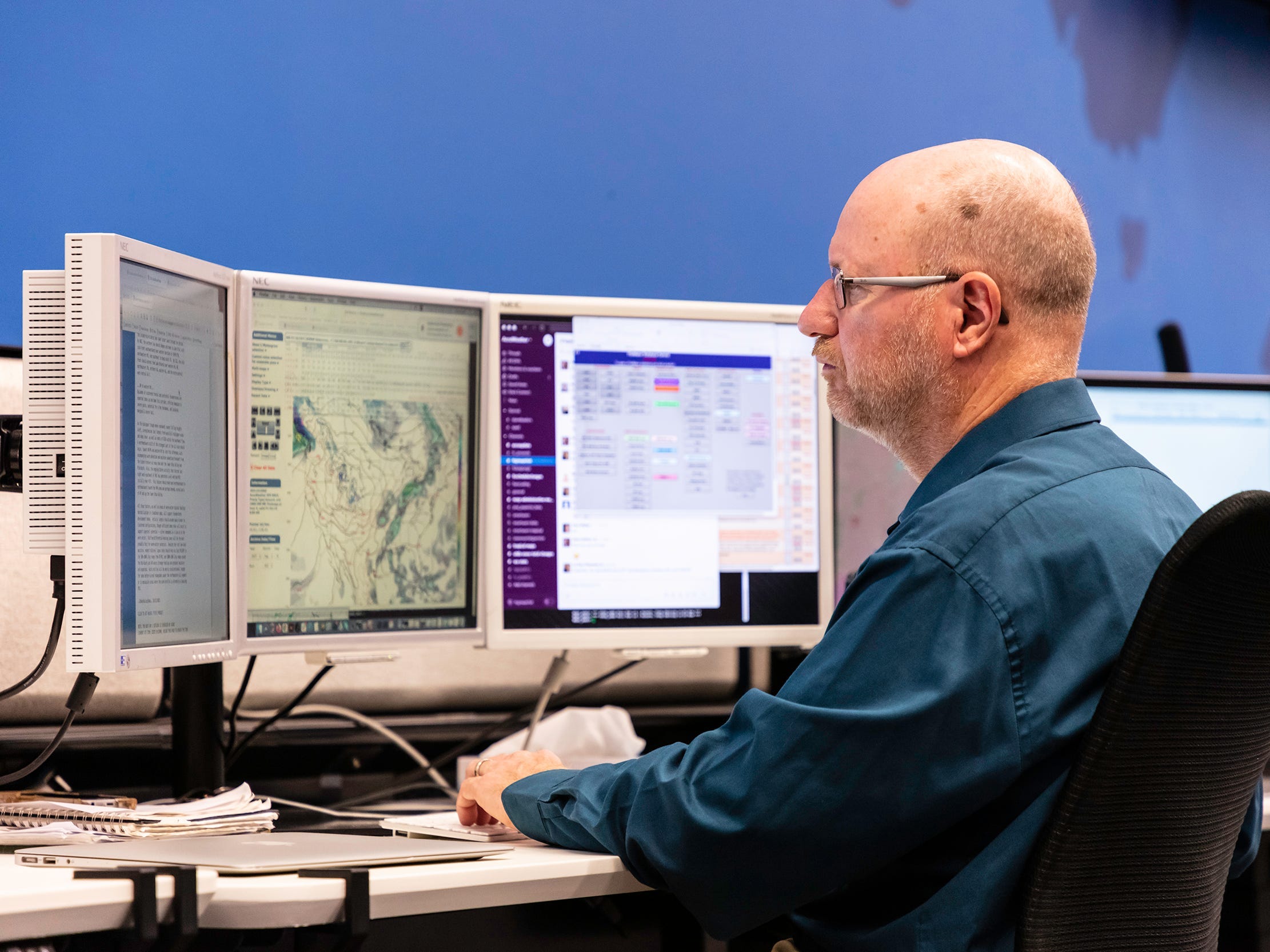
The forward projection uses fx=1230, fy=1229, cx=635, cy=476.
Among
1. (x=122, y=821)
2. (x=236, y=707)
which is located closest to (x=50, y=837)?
(x=122, y=821)

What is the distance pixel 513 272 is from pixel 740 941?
44.3 inches

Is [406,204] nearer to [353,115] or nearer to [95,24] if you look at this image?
[353,115]

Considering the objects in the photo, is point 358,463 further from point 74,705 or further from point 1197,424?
point 1197,424

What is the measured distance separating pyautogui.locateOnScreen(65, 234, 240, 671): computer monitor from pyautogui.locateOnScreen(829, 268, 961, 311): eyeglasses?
2.09 feet

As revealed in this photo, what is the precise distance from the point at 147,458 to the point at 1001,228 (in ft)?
2.63

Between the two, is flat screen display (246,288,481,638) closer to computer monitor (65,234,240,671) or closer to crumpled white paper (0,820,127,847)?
computer monitor (65,234,240,671)

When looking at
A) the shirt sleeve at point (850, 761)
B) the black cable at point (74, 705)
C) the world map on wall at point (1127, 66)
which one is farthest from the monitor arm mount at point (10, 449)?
the world map on wall at point (1127, 66)

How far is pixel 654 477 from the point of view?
5.26 ft

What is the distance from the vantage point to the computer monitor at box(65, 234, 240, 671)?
1.07 metres

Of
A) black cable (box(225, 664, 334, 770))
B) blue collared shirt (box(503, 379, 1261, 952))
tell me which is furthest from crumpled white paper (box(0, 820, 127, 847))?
blue collared shirt (box(503, 379, 1261, 952))

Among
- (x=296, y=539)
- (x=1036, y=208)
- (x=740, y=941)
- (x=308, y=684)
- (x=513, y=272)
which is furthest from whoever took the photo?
(x=513, y=272)

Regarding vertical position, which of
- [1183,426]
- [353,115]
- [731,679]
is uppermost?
[353,115]

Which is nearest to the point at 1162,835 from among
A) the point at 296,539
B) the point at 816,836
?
the point at 816,836

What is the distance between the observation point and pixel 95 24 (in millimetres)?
1655
